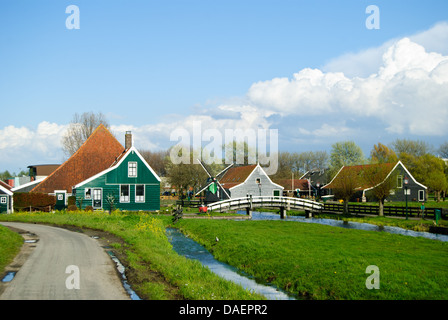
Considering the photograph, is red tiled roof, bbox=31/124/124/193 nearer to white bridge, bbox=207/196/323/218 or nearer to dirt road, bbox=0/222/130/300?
white bridge, bbox=207/196/323/218

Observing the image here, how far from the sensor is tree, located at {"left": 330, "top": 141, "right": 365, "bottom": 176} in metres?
94.3

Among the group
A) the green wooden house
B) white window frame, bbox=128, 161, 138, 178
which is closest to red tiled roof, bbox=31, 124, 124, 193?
the green wooden house

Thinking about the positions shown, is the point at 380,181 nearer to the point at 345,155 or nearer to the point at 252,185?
the point at 252,185

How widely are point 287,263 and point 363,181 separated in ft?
118

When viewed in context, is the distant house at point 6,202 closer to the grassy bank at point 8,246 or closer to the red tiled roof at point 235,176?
the grassy bank at point 8,246

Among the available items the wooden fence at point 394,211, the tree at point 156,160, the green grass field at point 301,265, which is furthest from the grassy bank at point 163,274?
the tree at point 156,160

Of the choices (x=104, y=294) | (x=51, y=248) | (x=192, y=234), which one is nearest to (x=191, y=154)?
(x=192, y=234)

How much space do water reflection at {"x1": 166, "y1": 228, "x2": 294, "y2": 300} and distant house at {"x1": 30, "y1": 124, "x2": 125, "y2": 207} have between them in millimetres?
18272

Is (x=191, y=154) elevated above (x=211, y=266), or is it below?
above

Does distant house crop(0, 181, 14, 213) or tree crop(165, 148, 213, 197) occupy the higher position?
tree crop(165, 148, 213, 197)
